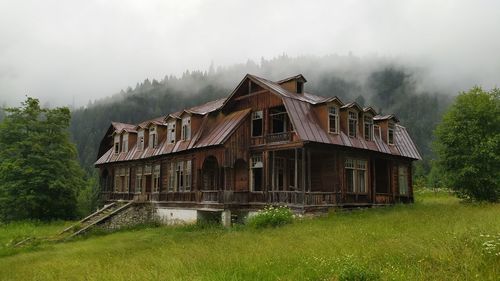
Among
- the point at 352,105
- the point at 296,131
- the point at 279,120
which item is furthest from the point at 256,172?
the point at 352,105

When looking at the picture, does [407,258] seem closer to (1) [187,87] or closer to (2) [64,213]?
(2) [64,213]

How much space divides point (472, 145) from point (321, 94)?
282 feet

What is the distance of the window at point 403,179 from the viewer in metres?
31.6

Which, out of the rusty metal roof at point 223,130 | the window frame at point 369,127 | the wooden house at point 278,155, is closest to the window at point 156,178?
the wooden house at point 278,155

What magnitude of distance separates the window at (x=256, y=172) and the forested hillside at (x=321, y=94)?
63.4 meters

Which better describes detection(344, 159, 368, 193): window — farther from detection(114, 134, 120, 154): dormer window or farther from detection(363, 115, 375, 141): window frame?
detection(114, 134, 120, 154): dormer window

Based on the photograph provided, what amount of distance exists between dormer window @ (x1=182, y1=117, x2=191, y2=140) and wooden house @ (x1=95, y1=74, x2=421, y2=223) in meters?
0.07

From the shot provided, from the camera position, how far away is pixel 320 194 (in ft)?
77.0

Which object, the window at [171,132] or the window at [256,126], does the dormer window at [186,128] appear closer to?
the window at [171,132]

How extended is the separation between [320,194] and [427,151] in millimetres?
79357

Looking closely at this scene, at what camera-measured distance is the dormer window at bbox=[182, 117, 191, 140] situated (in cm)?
2948

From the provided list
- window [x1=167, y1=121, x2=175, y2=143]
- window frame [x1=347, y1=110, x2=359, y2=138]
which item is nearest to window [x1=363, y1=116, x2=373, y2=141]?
window frame [x1=347, y1=110, x2=359, y2=138]

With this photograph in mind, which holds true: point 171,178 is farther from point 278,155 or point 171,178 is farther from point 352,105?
point 352,105

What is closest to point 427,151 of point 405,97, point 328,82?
point 405,97
